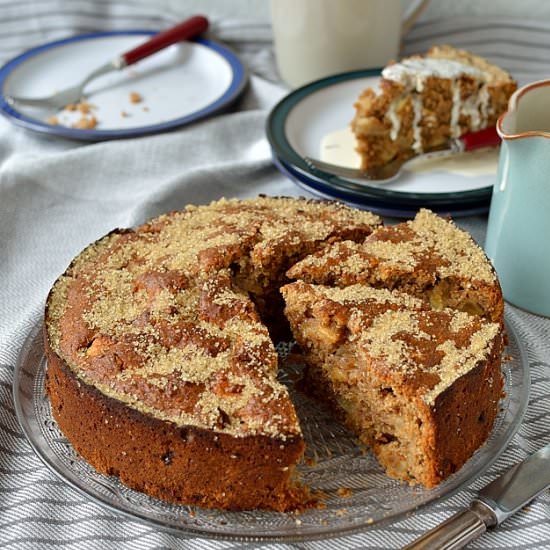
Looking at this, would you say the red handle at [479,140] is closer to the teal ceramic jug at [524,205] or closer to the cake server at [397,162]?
the cake server at [397,162]

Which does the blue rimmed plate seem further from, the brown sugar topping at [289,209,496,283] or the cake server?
the brown sugar topping at [289,209,496,283]

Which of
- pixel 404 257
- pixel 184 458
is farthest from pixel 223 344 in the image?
pixel 404 257

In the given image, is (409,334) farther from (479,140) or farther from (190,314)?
(479,140)

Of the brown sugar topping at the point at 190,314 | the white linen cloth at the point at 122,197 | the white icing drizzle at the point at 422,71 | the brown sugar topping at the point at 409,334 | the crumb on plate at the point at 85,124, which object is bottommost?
the white linen cloth at the point at 122,197

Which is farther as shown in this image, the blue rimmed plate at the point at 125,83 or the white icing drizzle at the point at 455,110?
the blue rimmed plate at the point at 125,83

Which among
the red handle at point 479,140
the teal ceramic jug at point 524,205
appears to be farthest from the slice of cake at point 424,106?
the teal ceramic jug at point 524,205

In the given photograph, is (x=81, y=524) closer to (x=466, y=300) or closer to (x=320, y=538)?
(x=320, y=538)
